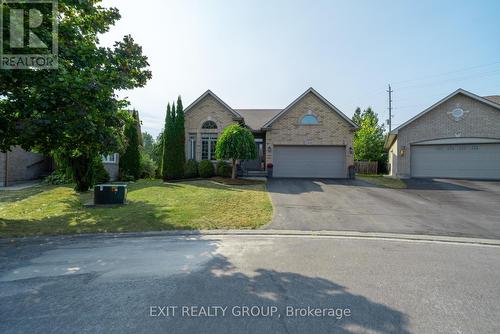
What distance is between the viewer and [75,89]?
621cm

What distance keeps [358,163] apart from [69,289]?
2839cm

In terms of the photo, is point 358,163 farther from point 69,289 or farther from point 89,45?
point 69,289

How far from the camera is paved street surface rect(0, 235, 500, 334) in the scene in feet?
9.77

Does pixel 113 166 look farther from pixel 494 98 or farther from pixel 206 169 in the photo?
pixel 494 98

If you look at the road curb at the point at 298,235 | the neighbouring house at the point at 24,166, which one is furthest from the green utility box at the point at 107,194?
the neighbouring house at the point at 24,166

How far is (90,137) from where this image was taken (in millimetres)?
7281

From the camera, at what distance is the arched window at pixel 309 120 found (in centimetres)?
2030

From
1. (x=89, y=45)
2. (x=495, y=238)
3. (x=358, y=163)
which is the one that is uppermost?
(x=89, y=45)

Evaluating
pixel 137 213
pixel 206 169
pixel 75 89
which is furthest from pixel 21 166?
pixel 75 89

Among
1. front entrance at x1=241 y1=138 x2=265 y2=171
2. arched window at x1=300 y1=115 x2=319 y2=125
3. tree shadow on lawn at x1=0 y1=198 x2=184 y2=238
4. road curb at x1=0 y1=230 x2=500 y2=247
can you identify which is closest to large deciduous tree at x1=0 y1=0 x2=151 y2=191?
tree shadow on lawn at x1=0 y1=198 x2=184 y2=238

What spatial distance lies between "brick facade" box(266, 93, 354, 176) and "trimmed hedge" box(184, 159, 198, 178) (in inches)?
212

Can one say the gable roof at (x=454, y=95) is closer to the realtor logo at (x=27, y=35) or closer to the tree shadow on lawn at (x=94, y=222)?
the tree shadow on lawn at (x=94, y=222)

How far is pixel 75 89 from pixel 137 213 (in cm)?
450

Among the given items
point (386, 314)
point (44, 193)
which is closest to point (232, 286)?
point (386, 314)
